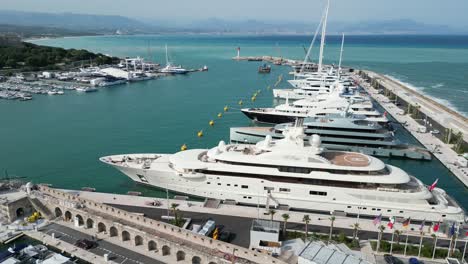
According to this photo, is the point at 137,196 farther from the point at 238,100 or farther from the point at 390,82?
the point at 390,82

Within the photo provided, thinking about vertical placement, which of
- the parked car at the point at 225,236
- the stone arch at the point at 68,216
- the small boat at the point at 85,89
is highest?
→ the small boat at the point at 85,89

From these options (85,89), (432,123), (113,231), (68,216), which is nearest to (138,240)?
(113,231)

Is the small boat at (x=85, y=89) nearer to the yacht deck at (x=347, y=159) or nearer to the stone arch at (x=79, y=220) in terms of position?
the stone arch at (x=79, y=220)

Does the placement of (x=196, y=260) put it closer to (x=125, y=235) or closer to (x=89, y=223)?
(x=125, y=235)

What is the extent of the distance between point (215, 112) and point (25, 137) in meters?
34.0

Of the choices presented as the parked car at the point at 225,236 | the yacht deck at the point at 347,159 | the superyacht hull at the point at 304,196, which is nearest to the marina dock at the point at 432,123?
the superyacht hull at the point at 304,196

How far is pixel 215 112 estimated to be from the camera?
70.3m

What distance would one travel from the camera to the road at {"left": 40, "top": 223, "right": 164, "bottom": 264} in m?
23.2

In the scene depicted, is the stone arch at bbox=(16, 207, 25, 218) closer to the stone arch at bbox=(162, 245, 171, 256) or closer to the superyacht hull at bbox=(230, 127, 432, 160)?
the stone arch at bbox=(162, 245, 171, 256)

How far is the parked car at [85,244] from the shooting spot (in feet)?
79.9

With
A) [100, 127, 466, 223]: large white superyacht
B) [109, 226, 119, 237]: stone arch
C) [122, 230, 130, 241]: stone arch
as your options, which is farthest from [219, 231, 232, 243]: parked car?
[109, 226, 119, 237]: stone arch

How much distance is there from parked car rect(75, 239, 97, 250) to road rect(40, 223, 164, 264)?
0.31 meters

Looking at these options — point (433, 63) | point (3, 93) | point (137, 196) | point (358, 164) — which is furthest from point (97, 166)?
point (433, 63)

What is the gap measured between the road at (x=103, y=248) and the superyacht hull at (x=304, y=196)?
8974 mm
